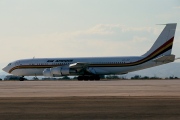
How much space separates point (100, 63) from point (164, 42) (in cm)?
1052

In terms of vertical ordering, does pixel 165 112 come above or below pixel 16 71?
below

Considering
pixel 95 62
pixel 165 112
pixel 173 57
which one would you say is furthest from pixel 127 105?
pixel 95 62

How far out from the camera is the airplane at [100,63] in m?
68.8

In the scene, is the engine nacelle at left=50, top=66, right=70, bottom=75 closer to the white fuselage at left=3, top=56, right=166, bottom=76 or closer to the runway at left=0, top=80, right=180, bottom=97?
the white fuselage at left=3, top=56, right=166, bottom=76

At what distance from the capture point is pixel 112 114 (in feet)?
53.6

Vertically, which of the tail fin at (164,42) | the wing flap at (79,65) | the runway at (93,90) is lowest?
the runway at (93,90)

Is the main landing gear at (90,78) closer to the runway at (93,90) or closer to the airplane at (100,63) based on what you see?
the airplane at (100,63)

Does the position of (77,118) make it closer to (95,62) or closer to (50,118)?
(50,118)

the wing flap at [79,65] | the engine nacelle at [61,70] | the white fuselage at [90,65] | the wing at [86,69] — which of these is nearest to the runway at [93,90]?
the white fuselage at [90,65]

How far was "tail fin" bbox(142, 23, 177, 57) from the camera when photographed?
68.7 metres

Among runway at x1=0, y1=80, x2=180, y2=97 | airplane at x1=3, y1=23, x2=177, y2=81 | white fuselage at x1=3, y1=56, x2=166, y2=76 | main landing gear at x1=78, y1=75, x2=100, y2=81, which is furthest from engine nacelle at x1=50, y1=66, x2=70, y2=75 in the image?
runway at x1=0, y1=80, x2=180, y2=97

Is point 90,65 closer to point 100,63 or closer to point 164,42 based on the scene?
point 100,63

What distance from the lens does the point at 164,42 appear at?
6894 centimetres

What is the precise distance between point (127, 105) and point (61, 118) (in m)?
4.81
